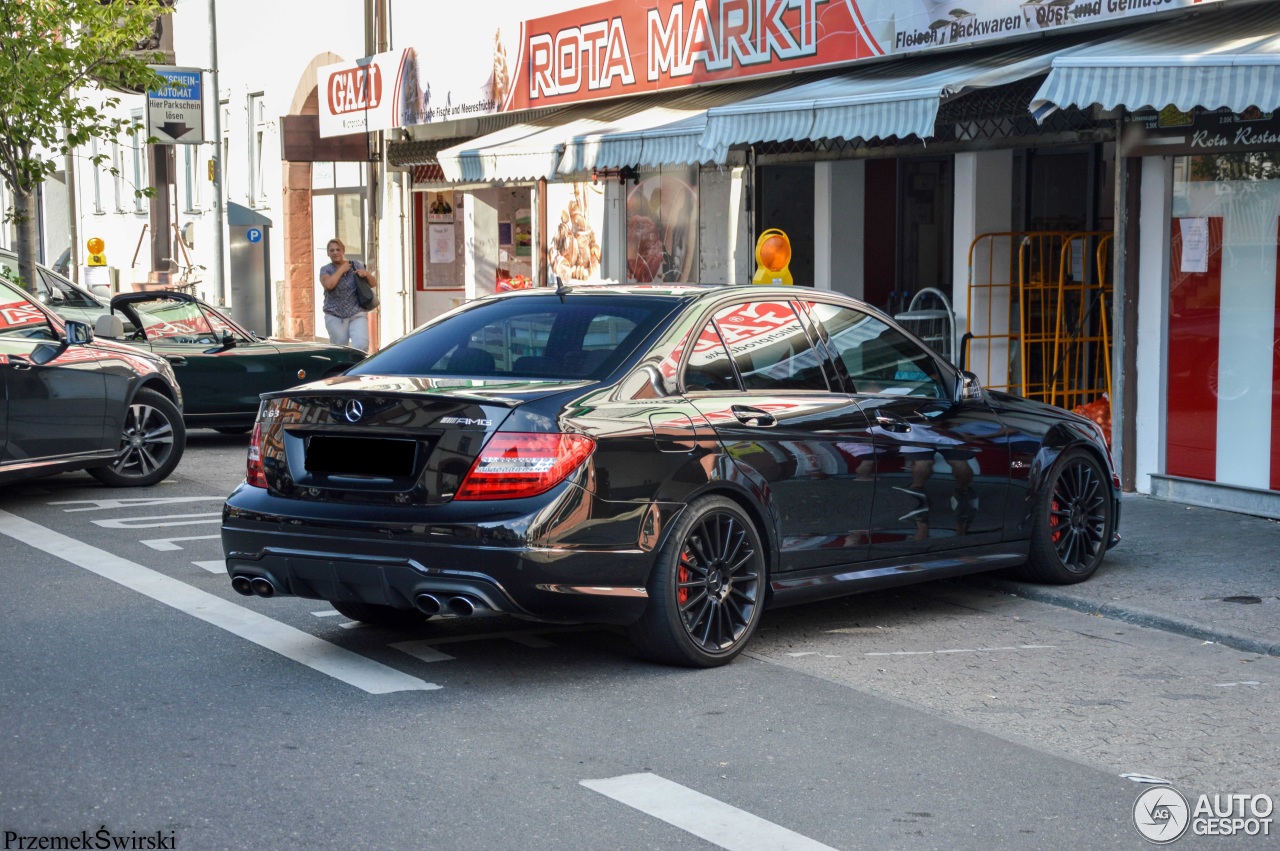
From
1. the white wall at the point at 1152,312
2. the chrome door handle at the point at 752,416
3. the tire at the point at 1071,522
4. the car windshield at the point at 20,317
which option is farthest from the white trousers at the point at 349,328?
the chrome door handle at the point at 752,416

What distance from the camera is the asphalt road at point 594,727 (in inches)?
187

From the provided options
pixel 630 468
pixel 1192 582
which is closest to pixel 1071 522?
pixel 1192 582

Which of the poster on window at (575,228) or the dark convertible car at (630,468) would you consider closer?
the dark convertible car at (630,468)

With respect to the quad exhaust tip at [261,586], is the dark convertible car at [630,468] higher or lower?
higher

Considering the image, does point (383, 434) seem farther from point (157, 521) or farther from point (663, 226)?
point (663, 226)

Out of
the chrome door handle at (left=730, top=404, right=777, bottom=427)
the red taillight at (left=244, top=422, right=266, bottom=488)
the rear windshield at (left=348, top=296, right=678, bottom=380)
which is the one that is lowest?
the red taillight at (left=244, top=422, right=266, bottom=488)

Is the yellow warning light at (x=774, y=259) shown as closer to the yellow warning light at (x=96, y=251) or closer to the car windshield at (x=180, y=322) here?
the car windshield at (x=180, y=322)

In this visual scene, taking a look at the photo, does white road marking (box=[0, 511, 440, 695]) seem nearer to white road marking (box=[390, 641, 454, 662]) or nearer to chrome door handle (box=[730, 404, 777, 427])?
white road marking (box=[390, 641, 454, 662])

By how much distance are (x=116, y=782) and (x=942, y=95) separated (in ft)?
23.9

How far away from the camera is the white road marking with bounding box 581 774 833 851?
459 cm

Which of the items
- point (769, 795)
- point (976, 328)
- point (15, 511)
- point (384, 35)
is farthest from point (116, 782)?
point (384, 35)

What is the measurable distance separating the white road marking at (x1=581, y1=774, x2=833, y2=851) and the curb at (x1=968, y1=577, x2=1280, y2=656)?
3.30 meters

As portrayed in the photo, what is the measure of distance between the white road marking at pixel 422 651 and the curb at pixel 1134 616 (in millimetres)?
3071

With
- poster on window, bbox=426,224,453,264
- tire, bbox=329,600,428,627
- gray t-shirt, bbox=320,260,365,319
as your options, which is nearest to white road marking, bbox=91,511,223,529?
tire, bbox=329,600,428,627
